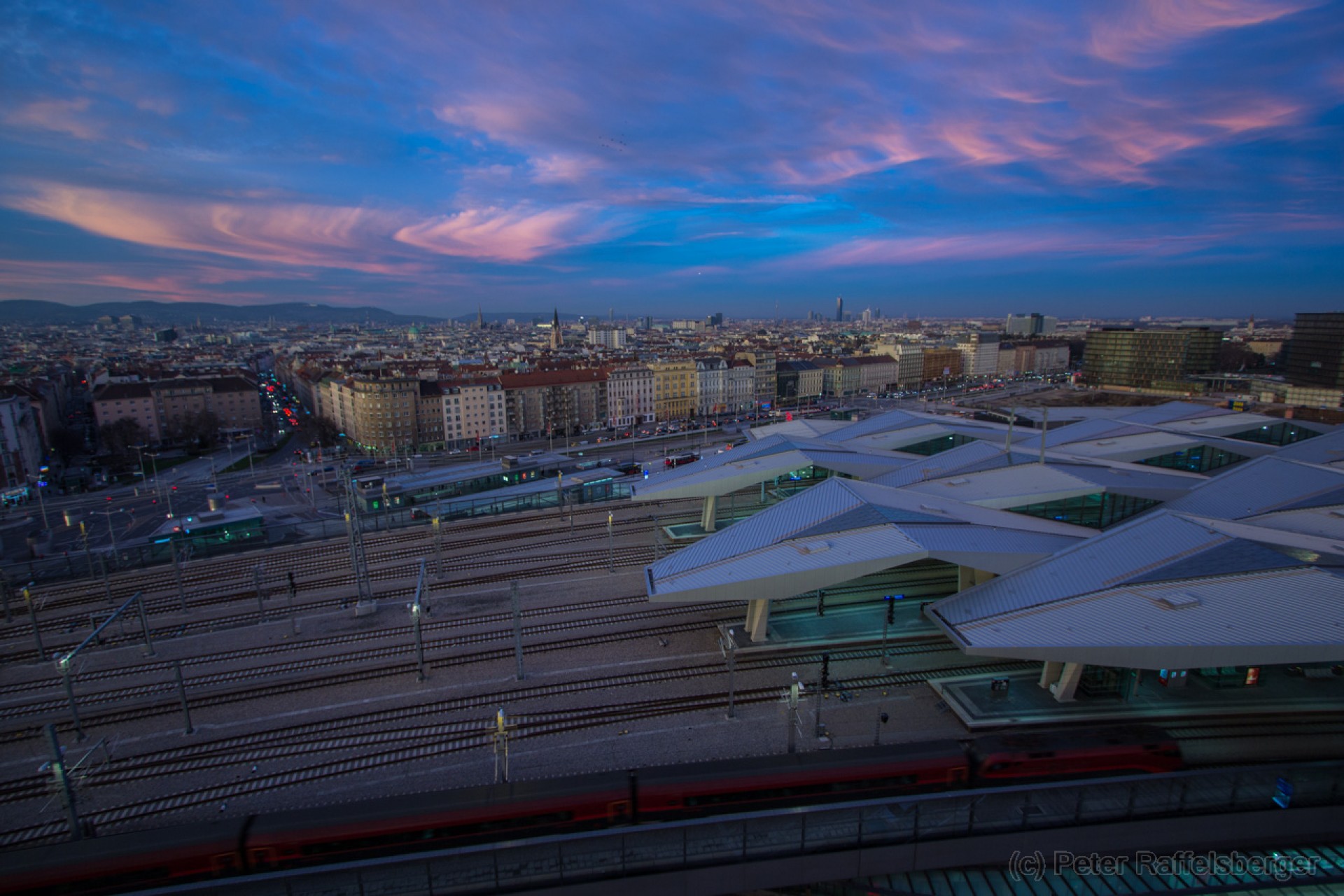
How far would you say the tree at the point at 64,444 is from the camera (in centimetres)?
7762

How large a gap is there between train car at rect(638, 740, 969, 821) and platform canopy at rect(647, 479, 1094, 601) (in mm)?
7792

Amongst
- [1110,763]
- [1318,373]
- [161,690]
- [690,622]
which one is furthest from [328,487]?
[1318,373]

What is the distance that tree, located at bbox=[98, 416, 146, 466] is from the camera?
75.9m

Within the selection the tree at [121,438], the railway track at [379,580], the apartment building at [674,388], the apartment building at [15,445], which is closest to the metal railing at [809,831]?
the railway track at [379,580]

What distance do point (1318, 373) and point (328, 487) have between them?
125m

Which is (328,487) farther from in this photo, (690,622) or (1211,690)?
(1211,690)

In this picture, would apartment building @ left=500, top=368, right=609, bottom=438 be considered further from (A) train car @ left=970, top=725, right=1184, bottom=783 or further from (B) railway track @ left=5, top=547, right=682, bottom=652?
(A) train car @ left=970, top=725, right=1184, bottom=783

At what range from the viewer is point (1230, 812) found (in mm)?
13336

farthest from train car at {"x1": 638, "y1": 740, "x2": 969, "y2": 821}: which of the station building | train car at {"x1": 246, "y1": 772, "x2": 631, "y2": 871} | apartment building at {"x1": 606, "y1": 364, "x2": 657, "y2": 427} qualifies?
apartment building at {"x1": 606, "y1": 364, "x2": 657, "y2": 427}

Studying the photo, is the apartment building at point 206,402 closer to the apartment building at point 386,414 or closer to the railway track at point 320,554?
the apartment building at point 386,414

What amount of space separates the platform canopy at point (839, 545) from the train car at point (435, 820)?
8614 millimetres

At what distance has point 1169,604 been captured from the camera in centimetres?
1806

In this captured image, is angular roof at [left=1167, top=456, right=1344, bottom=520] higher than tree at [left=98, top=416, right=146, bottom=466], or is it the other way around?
angular roof at [left=1167, top=456, right=1344, bottom=520]

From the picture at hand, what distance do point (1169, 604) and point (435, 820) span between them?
20.1 m
